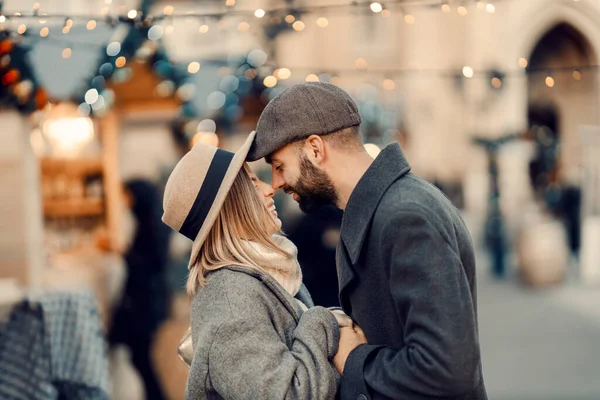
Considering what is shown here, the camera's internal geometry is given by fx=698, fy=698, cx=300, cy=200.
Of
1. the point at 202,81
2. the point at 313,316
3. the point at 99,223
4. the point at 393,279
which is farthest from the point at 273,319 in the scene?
the point at 99,223

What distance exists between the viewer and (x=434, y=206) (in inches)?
72.0

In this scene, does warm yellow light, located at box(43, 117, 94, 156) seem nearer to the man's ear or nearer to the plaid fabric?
the plaid fabric

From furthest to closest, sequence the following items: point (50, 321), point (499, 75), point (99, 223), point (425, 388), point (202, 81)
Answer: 1. point (99, 223)
2. point (202, 81)
3. point (499, 75)
4. point (50, 321)
5. point (425, 388)

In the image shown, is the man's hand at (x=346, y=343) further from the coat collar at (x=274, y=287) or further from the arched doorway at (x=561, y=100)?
the arched doorway at (x=561, y=100)

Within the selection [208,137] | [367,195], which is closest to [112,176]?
[208,137]

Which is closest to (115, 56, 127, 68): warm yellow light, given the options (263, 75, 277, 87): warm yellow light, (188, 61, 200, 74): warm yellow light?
(188, 61, 200, 74): warm yellow light

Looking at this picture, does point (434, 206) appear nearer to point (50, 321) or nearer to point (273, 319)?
point (273, 319)

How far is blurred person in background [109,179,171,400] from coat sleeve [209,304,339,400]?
3441 millimetres

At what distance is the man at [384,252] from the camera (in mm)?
1729

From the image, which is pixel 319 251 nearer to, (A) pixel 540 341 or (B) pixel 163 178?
(B) pixel 163 178

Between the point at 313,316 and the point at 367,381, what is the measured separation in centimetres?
25

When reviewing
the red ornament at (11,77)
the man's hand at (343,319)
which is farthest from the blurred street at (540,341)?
the red ornament at (11,77)

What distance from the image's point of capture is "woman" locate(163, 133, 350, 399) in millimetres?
1882

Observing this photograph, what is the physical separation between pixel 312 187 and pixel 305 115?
0.21 meters
